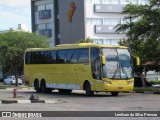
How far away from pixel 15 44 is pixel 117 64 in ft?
82.7

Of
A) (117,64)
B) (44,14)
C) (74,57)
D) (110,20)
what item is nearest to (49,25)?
(44,14)

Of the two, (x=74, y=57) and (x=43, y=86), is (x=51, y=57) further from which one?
(x=74, y=57)

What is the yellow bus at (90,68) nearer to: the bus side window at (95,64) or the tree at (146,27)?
the bus side window at (95,64)

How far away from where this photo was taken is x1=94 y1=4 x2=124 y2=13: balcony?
241 feet

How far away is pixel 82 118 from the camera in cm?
1530

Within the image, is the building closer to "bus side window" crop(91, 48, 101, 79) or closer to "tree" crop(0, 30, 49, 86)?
"tree" crop(0, 30, 49, 86)

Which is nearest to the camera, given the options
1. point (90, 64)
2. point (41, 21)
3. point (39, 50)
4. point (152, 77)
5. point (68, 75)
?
point (90, 64)

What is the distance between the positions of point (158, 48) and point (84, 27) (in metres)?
34.5

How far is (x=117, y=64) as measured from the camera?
100 ft

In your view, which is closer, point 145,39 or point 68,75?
point 68,75

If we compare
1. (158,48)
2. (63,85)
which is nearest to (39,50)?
(63,85)

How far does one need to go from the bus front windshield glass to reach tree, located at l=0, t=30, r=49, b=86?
23607 millimetres

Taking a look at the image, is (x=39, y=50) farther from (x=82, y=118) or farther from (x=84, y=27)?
(x=84, y=27)

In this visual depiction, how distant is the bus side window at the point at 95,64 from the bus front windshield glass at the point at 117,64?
→ 41 centimetres
